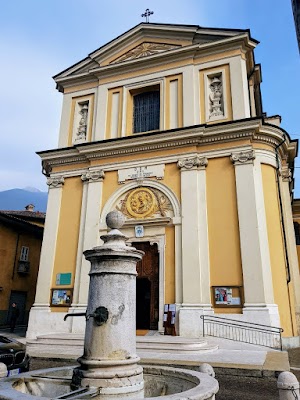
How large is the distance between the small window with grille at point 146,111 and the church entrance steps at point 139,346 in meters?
9.62

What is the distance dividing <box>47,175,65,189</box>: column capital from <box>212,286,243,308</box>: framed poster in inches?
335

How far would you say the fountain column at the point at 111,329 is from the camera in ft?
12.6

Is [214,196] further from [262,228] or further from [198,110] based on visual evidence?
[198,110]

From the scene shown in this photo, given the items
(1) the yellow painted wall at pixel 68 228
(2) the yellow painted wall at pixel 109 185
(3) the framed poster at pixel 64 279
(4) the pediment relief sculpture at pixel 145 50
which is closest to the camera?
(3) the framed poster at pixel 64 279

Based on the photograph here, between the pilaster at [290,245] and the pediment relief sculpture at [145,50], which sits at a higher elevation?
the pediment relief sculpture at [145,50]

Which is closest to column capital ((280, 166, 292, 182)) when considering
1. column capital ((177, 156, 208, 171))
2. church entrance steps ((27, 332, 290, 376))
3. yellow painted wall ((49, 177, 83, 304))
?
column capital ((177, 156, 208, 171))

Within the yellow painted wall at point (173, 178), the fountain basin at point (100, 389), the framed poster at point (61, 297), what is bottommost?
the fountain basin at point (100, 389)

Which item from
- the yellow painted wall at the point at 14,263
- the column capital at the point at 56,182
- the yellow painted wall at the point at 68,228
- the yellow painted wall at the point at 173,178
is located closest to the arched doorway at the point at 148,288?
the yellow painted wall at the point at 173,178

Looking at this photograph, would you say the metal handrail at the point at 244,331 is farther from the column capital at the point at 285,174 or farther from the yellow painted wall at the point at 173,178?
the column capital at the point at 285,174

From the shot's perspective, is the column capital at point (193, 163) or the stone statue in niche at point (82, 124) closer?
the column capital at point (193, 163)

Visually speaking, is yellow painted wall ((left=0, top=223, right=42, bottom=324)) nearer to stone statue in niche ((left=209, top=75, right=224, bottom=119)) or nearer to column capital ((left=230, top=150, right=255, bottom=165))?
stone statue in niche ((left=209, top=75, right=224, bottom=119))

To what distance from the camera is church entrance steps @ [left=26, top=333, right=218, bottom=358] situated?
8859mm

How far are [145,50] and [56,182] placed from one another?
788 centimetres

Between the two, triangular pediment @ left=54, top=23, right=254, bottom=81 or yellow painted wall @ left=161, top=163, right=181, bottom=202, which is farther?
triangular pediment @ left=54, top=23, right=254, bottom=81
